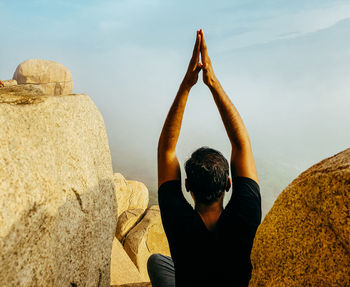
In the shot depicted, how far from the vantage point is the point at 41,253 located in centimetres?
218

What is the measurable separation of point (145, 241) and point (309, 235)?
34.3ft

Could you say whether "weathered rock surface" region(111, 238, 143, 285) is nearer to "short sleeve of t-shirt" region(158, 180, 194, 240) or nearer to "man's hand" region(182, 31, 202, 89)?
"short sleeve of t-shirt" region(158, 180, 194, 240)

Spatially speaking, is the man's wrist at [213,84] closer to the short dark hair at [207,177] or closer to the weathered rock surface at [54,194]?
the short dark hair at [207,177]

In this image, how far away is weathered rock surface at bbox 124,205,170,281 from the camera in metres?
10.3

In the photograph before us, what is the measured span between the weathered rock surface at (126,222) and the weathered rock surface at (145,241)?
0.37 m

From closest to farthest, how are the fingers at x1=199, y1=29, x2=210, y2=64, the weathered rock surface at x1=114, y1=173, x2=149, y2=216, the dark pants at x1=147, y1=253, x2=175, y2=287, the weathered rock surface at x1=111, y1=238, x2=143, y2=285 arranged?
the fingers at x1=199, y1=29, x2=210, y2=64
the dark pants at x1=147, y1=253, x2=175, y2=287
the weathered rock surface at x1=111, y1=238, x2=143, y2=285
the weathered rock surface at x1=114, y1=173, x2=149, y2=216

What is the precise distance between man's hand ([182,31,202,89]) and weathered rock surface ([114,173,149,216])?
13084 mm

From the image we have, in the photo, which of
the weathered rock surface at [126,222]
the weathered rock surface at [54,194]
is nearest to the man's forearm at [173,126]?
the weathered rock surface at [54,194]

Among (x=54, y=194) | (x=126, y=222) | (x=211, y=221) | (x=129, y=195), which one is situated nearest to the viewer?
(x=211, y=221)

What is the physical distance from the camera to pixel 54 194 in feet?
7.66

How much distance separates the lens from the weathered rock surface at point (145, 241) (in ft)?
33.7

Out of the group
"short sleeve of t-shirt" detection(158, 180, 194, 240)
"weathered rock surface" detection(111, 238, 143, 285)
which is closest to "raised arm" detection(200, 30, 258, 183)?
"short sleeve of t-shirt" detection(158, 180, 194, 240)

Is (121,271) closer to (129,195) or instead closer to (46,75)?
(129,195)

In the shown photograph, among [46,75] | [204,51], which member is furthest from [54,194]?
[46,75]
